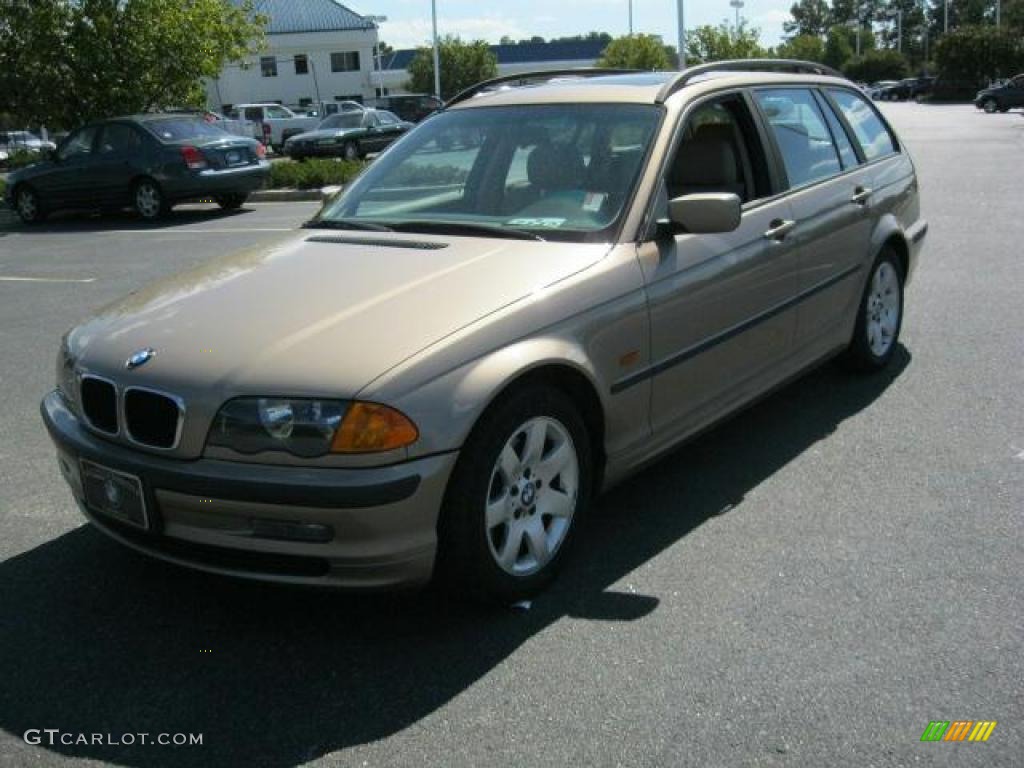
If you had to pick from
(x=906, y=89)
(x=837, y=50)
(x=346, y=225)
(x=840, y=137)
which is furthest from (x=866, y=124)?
(x=837, y=50)

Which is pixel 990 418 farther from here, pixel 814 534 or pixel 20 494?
pixel 20 494

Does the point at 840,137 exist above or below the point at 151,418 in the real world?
above

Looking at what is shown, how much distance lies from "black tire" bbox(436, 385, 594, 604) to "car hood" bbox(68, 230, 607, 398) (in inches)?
12.2

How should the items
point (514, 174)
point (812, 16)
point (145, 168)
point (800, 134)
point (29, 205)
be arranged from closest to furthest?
point (514, 174) < point (800, 134) < point (145, 168) < point (29, 205) < point (812, 16)

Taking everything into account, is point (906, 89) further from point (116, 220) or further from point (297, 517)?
point (297, 517)

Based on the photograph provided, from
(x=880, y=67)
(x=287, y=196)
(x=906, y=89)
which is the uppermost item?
(x=880, y=67)

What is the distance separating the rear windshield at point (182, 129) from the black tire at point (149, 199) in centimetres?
73

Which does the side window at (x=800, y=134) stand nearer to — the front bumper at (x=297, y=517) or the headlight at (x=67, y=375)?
the front bumper at (x=297, y=517)

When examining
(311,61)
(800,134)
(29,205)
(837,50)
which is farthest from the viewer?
(837,50)

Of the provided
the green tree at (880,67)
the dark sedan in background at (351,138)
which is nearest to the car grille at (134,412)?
the dark sedan in background at (351,138)

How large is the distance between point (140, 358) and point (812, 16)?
524 ft

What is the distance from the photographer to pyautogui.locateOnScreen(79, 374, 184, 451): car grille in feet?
10.6

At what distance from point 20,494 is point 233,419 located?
2.11m
